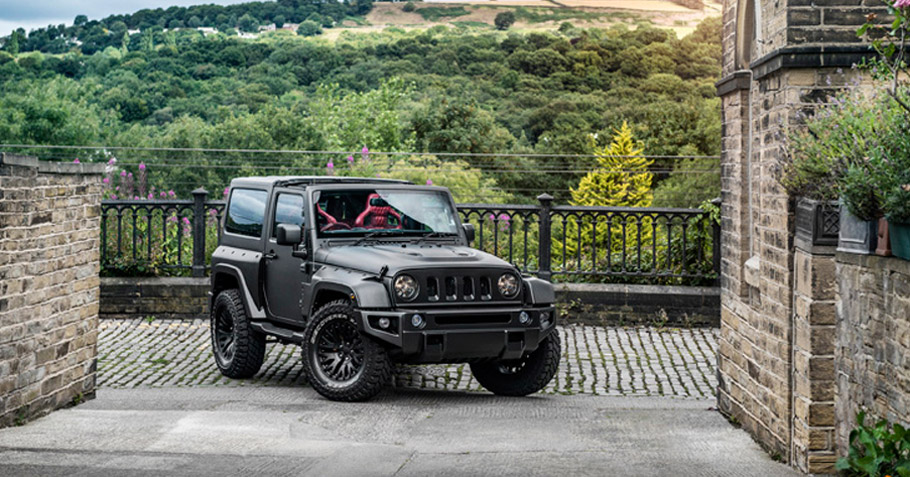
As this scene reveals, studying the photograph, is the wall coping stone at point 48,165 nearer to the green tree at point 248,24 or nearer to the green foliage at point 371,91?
the green foliage at point 371,91

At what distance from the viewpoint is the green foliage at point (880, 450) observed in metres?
4.88

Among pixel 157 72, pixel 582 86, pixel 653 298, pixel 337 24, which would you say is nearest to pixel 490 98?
pixel 582 86

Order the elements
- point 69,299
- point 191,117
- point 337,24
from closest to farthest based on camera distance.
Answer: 1. point 69,299
2. point 191,117
3. point 337,24

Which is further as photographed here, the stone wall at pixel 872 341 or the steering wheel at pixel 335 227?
the steering wheel at pixel 335 227

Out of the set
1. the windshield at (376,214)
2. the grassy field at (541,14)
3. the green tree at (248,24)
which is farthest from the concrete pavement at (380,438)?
the grassy field at (541,14)

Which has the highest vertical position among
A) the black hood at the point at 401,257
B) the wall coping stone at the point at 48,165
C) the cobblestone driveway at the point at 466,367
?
the wall coping stone at the point at 48,165

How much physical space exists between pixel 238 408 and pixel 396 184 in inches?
118

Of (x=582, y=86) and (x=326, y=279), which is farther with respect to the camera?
(x=582, y=86)

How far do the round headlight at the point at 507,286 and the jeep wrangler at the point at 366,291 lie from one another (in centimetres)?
1

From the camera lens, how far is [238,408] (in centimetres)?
852

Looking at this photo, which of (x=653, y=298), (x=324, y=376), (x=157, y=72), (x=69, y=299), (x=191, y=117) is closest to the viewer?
(x=69, y=299)

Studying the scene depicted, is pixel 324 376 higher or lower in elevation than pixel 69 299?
lower

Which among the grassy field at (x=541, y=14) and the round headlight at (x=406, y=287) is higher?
the grassy field at (x=541, y=14)

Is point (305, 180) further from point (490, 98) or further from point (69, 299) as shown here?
point (490, 98)
